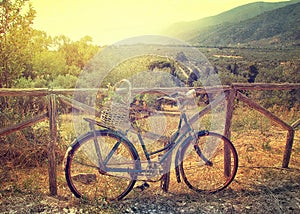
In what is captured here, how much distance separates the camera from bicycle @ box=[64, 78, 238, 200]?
3.57 meters

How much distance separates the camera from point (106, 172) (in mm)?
3721

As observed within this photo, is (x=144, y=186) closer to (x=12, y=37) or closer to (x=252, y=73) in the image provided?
(x=12, y=37)

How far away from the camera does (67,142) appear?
197 inches

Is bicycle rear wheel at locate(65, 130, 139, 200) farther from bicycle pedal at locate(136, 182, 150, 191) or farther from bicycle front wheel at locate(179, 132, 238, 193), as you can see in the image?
bicycle front wheel at locate(179, 132, 238, 193)

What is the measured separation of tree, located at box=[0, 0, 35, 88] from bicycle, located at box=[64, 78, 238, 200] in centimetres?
217

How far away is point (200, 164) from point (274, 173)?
1437 mm

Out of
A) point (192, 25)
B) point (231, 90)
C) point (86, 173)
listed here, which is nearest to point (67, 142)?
point (86, 173)

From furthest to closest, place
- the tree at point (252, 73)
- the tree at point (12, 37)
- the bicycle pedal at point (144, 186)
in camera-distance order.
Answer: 1. the tree at point (252, 73)
2. the tree at point (12, 37)
3. the bicycle pedal at point (144, 186)

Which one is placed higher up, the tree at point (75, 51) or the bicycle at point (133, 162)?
the tree at point (75, 51)

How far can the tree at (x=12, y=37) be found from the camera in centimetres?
510

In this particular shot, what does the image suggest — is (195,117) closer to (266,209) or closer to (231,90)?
(231,90)

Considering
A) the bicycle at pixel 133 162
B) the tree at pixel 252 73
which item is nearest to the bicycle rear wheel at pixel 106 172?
the bicycle at pixel 133 162

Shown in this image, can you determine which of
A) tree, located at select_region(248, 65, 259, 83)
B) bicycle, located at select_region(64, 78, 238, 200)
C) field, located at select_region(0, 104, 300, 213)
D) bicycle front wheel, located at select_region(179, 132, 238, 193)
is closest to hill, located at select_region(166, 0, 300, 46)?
tree, located at select_region(248, 65, 259, 83)

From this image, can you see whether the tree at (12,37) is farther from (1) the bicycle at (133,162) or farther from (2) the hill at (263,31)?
(2) the hill at (263,31)
